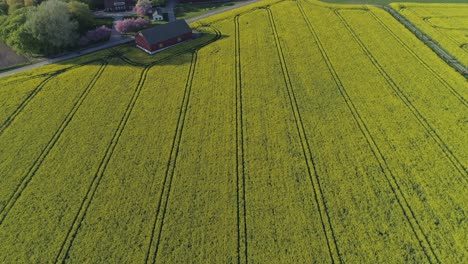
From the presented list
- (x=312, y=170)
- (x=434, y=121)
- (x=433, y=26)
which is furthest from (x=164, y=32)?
(x=433, y=26)

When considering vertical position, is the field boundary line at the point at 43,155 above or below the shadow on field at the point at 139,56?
below

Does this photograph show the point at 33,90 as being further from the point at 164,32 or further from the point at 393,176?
the point at 393,176

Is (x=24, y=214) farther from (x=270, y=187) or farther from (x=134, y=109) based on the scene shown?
(x=270, y=187)

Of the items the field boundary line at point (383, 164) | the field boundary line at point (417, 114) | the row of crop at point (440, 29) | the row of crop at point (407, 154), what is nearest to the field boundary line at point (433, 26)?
the row of crop at point (440, 29)

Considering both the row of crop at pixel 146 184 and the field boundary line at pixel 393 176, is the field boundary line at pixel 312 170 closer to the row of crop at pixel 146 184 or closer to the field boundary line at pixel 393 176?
the field boundary line at pixel 393 176

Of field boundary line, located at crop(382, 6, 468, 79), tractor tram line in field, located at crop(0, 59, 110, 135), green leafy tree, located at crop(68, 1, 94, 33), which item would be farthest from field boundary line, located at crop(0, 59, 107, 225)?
field boundary line, located at crop(382, 6, 468, 79)
